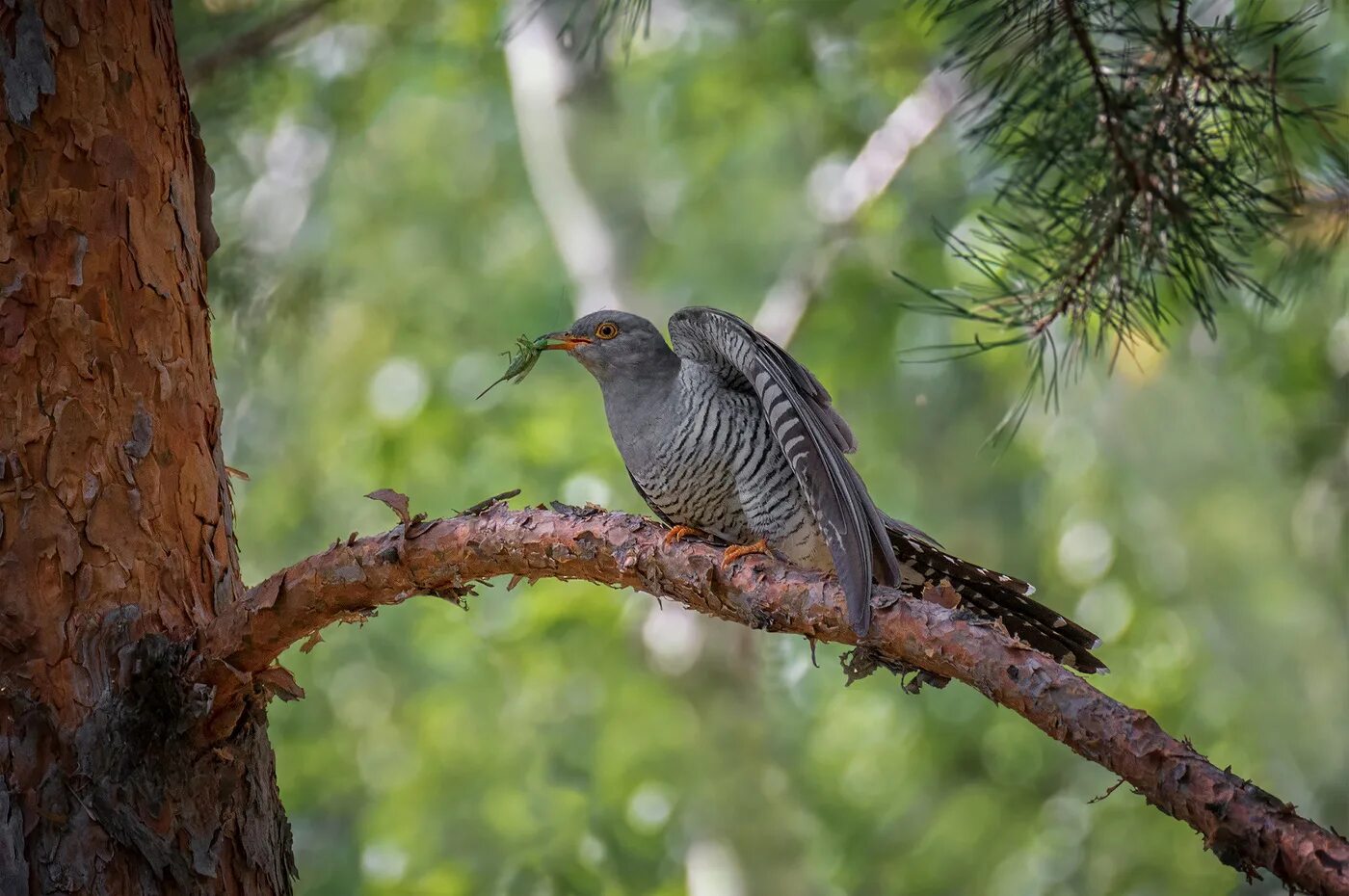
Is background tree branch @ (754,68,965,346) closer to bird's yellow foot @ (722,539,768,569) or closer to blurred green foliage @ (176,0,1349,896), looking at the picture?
blurred green foliage @ (176,0,1349,896)

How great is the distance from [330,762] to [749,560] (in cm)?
617

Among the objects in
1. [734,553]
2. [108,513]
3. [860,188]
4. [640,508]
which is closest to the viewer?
[108,513]

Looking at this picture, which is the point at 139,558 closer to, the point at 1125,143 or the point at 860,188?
the point at 1125,143

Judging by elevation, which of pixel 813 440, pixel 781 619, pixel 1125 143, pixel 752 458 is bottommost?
pixel 781 619

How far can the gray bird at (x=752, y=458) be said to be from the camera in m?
2.63

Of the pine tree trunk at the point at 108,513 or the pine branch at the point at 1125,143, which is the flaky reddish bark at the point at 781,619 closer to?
the pine tree trunk at the point at 108,513

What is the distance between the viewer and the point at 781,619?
223cm

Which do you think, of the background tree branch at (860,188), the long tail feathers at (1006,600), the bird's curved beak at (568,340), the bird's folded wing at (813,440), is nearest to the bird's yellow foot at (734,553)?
the bird's folded wing at (813,440)

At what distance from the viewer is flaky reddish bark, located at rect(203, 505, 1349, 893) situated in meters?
1.46

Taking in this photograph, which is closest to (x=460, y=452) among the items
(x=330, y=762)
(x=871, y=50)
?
(x=330, y=762)

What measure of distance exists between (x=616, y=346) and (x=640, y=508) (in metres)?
3.68

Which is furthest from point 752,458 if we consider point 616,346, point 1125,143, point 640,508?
point 640,508

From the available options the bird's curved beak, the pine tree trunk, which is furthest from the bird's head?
the pine tree trunk

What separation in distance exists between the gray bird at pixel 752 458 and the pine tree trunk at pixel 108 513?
982 millimetres
